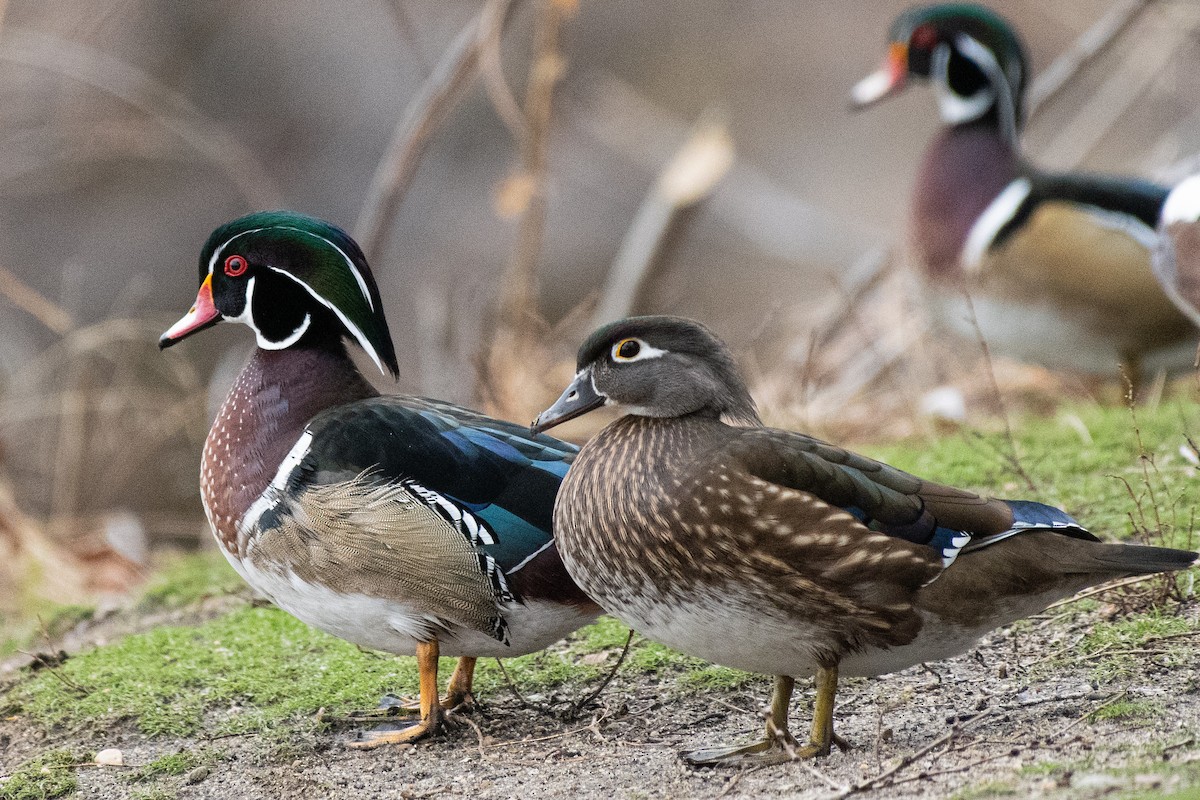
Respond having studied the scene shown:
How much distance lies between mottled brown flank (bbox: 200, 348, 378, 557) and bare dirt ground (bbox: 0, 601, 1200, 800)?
0.55 metres

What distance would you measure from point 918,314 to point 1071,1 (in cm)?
608

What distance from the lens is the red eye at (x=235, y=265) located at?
3338 millimetres

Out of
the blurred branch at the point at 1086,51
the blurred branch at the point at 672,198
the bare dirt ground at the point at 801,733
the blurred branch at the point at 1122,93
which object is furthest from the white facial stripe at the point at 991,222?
the bare dirt ground at the point at 801,733

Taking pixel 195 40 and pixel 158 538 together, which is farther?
pixel 195 40

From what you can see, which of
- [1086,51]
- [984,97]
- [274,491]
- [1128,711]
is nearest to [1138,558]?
[1128,711]

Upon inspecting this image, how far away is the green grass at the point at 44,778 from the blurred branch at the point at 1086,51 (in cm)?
551

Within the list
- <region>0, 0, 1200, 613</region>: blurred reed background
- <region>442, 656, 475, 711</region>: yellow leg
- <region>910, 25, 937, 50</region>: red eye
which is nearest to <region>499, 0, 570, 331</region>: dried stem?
<region>0, 0, 1200, 613</region>: blurred reed background

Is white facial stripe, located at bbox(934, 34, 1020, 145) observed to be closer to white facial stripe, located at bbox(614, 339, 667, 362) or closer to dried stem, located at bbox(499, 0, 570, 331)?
dried stem, located at bbox(499, 0, 570, 331)

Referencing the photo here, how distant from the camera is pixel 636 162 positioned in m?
11.5

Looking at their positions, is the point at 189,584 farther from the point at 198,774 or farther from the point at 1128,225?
the point at 1128,225

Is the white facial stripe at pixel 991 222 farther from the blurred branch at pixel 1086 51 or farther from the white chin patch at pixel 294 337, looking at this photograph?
the white chin patch at pixel 294 337

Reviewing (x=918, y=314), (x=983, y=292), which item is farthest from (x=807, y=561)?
(x=918, y=314)

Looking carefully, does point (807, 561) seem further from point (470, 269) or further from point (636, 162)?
point (636, 162)

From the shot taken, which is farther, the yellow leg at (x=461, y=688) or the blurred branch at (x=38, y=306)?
the blurred branch at (x=38, y=306)
